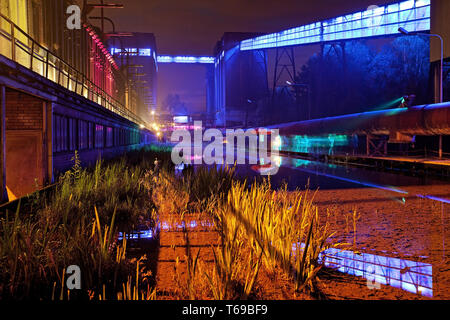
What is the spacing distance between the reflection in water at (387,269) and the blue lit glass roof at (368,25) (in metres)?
45.7

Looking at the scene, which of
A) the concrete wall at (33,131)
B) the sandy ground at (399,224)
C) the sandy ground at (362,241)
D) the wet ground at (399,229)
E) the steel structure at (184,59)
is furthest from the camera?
the steel structure at (184,59)

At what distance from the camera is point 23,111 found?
42.0 ft

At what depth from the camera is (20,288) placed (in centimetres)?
424

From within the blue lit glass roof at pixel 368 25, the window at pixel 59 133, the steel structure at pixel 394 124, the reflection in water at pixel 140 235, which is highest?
the blue lit glass roof at pixel 368 25

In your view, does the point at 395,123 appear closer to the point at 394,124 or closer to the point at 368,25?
the point at 394,124

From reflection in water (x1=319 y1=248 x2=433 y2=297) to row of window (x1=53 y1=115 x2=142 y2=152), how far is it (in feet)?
36.2

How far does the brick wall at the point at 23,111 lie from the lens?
1280cm

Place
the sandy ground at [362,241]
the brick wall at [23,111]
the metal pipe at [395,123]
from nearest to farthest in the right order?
the sandy ground at [362,241] < the brick wall at [23,111] < the metal pipe at [395,123]

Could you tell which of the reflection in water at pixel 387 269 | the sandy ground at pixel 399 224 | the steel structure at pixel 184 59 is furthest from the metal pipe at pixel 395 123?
the steel structure at pixel 184 59

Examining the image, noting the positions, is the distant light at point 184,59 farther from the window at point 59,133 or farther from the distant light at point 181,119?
the window at point 59,133

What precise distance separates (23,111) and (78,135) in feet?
15.5

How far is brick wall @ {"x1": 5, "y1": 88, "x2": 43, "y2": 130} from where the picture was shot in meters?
12.8

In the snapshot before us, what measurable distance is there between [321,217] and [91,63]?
28.8m
